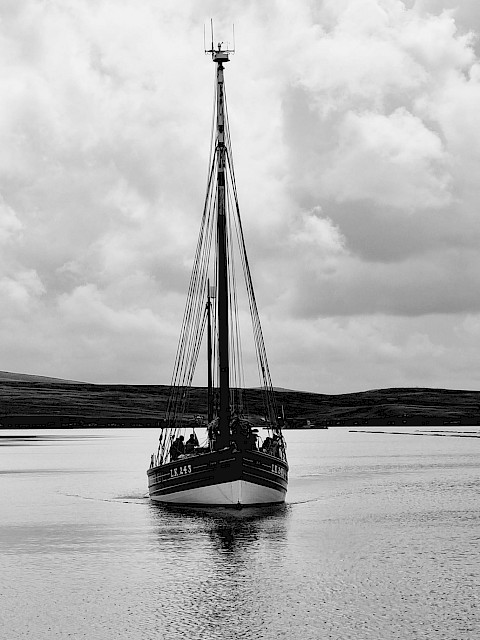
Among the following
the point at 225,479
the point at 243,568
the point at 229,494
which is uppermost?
the point at 225,479

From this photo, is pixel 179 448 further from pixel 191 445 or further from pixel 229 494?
pixel 229 494

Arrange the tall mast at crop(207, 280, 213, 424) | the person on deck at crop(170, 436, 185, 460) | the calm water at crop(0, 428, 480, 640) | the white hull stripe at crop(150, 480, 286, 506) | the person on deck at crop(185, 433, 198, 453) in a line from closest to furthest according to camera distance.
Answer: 1. the calm water at crop(0, 428, 480, 640)
2. the white hull stripe at crop(150, 480, 286, 506)
3. the person on deck at crop(170, 436, 185, 460)
4. the person on deck at crop(185, 433, 198, 453)
5. the tall mast at crop(207, 280, 213, 424)

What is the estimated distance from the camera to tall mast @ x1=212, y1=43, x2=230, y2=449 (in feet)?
170

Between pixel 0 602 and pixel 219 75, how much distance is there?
34.4m

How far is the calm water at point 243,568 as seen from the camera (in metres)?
26.9

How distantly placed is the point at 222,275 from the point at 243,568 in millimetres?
21493

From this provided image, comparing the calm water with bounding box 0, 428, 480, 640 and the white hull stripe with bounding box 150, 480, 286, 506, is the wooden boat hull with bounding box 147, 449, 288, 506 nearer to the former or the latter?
the white hull stripe with bounding box 150, 480, 286, 506

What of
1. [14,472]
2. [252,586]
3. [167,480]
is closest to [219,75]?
[167,480]

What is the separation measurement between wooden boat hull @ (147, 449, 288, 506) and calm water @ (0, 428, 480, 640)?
1.19 meters

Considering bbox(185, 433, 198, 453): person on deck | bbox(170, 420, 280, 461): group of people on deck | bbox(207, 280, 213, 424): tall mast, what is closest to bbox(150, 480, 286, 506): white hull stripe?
bbox(170, 420, 280, 461): group of people on deck

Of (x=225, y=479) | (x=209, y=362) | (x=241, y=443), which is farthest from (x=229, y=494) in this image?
(x=209, y=362)

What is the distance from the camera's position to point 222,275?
54.3 metres

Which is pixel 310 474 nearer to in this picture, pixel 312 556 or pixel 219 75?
pixel 219 75

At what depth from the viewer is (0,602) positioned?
3039 cm
